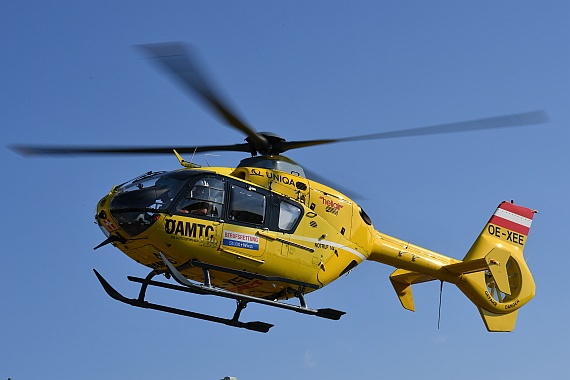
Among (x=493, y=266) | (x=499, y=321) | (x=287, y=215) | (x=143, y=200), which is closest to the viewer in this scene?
(x=143, y=200)

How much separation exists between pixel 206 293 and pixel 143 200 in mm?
2235

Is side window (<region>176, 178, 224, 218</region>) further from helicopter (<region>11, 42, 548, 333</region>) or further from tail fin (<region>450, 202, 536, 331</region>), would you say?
tail fin (<region>450, 202, 536, 331</region>)

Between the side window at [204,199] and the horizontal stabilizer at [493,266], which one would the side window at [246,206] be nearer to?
the side window at [204,199]

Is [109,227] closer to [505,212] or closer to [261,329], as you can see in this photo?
[261,329]

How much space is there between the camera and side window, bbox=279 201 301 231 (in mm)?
17016

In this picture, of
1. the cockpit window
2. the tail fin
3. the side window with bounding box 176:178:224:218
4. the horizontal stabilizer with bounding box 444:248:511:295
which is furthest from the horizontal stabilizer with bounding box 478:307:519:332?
the cockpit window

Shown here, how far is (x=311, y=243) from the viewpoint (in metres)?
17.5

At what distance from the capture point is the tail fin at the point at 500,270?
21.4 meters

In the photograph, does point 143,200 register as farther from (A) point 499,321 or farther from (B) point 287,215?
(A) point 499,321

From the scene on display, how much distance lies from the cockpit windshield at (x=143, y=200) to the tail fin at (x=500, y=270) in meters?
8.23

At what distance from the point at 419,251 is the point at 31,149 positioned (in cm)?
958

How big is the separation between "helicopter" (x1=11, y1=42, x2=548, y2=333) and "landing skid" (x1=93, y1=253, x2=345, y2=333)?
0.02 m

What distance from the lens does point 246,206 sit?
16531 millimetres

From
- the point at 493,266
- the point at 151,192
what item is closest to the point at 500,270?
the point at 493,266
